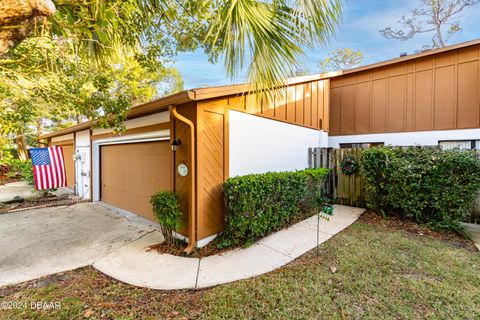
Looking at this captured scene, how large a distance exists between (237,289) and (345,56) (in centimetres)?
2103

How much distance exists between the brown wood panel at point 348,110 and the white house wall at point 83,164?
433 inches

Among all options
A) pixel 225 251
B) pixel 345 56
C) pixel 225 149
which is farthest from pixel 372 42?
pixel 225 251

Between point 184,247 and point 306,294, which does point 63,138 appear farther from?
point 306,294

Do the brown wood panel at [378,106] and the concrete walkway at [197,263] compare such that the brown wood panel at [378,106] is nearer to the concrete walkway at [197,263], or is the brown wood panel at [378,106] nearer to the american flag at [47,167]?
the concrete walkway at [197,263]

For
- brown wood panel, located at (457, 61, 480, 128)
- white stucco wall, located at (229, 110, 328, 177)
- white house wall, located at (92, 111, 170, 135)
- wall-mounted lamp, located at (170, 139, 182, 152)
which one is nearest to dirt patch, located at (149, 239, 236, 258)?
white stucco wall, located at (229, 110, 328, 177)

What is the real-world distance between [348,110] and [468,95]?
380cm

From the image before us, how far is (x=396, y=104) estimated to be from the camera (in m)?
8.52

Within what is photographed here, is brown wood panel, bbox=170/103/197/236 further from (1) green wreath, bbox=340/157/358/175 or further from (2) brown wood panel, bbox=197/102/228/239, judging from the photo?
(1) green wreath, bbox=340/157/358/175

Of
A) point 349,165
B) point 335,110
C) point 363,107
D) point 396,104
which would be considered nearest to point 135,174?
point 349,165

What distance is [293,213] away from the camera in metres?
5.18

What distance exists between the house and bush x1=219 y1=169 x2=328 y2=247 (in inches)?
16.6

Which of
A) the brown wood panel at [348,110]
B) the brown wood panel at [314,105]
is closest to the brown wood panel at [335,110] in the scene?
the brown wood panel at [348,110]

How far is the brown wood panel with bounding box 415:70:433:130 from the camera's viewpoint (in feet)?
25.8

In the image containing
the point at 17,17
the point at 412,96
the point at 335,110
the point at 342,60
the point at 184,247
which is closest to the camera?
the point at 17,17
